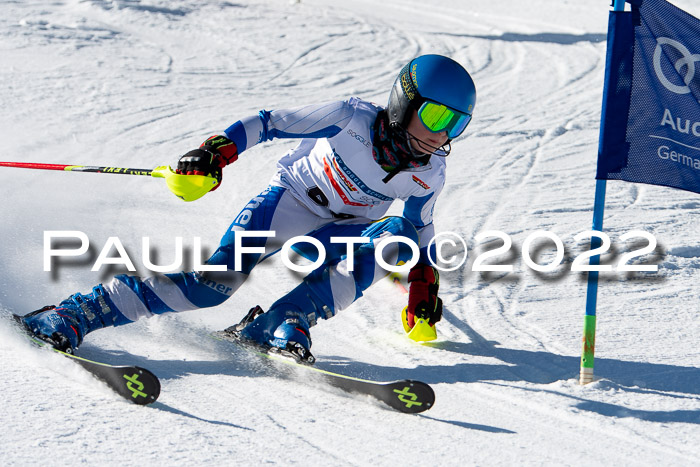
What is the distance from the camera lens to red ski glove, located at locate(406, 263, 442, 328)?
13.7 ft

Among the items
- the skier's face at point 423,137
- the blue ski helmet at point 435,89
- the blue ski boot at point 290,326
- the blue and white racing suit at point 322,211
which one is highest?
the blue ski helmet at point 435,89

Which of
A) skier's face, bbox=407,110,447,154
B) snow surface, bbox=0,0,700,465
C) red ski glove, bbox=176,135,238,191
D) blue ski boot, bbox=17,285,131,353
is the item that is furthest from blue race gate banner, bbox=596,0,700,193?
blue ski boot, bbox=17,285,131,353

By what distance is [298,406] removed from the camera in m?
3.12

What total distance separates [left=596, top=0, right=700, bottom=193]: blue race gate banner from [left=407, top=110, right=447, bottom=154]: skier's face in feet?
2.36

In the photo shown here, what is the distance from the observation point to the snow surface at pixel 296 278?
2.87 metres

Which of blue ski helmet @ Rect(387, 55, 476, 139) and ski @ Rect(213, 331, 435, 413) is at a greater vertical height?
blue ski helmet @ Rect(387, 55, 476, 139)

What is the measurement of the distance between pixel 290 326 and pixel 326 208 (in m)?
0.85

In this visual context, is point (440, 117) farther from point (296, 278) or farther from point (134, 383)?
point (296, 278)

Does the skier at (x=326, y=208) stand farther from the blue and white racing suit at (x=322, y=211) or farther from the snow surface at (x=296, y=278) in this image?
the snow surface at (x=296, y=278)

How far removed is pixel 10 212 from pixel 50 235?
2.49 feet

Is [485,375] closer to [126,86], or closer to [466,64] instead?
[126,86]

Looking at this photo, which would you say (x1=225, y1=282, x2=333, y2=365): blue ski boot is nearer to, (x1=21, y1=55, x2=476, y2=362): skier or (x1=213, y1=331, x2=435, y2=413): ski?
(x1=21, y1=55, x2=476, y2=362): skier

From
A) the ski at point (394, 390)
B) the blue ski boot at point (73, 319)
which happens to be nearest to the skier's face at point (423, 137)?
the ski at point (394, 390)

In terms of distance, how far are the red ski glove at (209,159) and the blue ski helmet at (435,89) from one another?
0.80 metres
